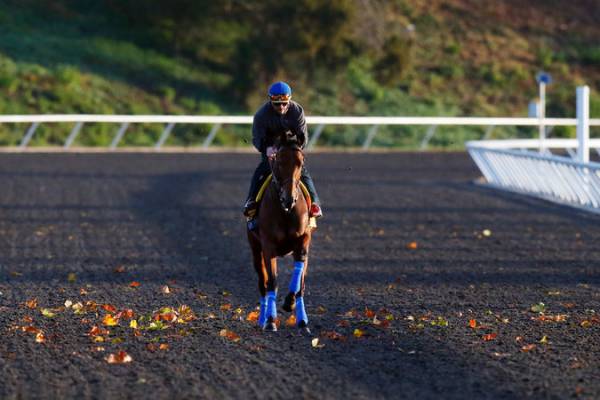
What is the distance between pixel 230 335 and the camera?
991cm

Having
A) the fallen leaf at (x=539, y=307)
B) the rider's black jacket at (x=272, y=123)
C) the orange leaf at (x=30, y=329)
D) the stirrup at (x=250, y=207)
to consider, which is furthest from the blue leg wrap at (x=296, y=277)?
the fallen leaf at (x=539, y=307)

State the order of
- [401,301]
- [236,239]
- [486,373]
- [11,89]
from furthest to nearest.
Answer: [11,89] → [236,239] → [401,301] → [486,373]

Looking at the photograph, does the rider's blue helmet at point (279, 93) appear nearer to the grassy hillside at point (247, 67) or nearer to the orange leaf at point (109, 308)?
the orange leaf at point (109, 308)

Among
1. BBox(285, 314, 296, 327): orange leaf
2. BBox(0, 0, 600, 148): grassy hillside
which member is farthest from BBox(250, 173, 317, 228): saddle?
BBox(0, 0, 600, 148): grassy hillside

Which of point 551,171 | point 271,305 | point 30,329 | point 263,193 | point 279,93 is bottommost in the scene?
point 30,329

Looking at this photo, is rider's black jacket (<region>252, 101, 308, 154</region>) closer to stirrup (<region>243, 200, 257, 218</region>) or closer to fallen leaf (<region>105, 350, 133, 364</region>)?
stirrup (<region>243, 200, 257, 218</region>)

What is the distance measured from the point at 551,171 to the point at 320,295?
1136 centimetres

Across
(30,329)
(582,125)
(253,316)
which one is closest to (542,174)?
(582,125)

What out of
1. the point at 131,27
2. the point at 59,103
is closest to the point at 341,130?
the point at 59,103

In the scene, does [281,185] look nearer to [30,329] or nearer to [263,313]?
[263,313]

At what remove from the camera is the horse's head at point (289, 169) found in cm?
952

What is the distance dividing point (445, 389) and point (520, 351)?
1519mm

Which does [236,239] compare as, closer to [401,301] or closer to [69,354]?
[401,301]

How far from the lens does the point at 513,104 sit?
176ft
